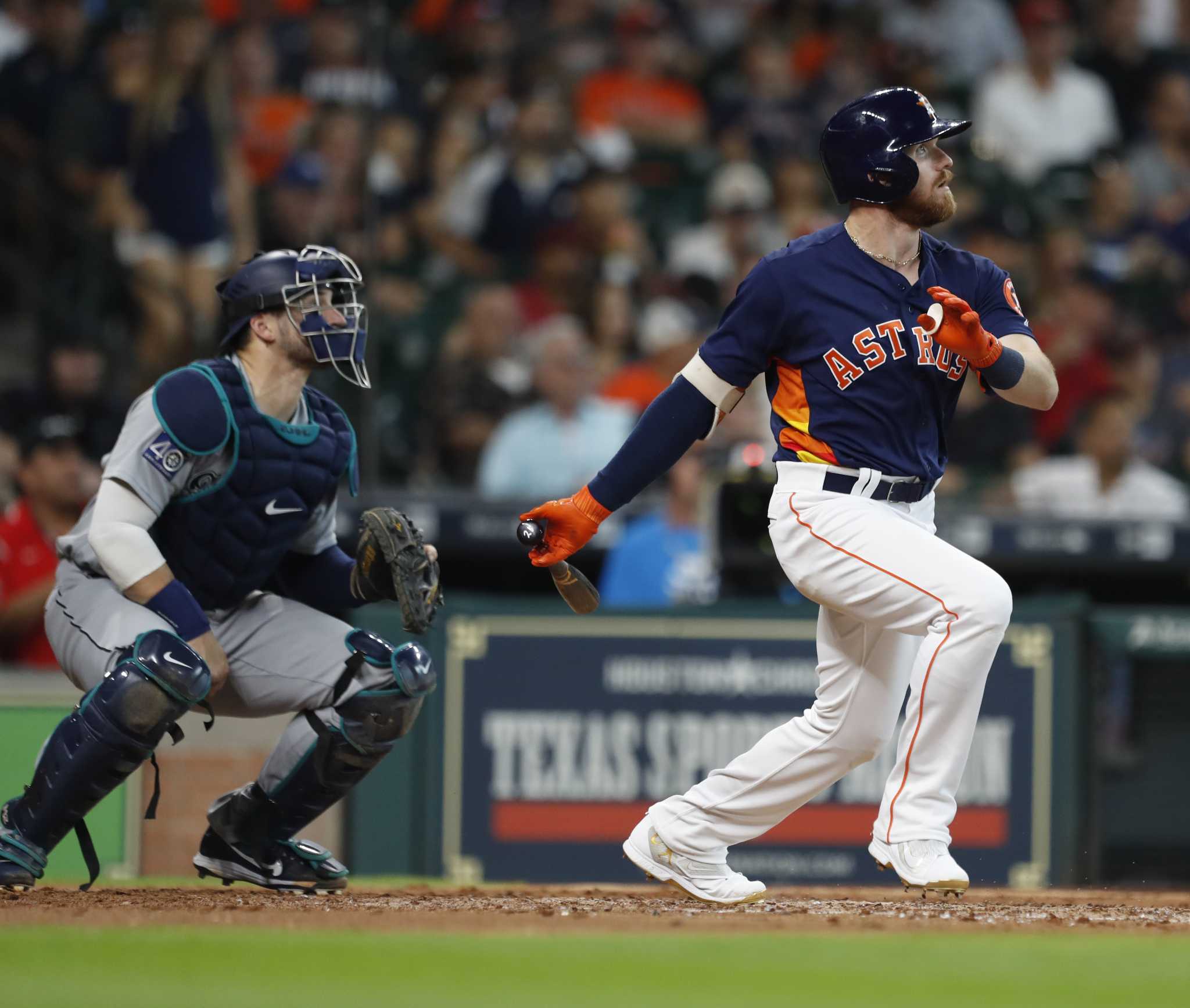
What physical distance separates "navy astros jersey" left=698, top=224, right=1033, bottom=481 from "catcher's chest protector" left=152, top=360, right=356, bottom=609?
1.07m

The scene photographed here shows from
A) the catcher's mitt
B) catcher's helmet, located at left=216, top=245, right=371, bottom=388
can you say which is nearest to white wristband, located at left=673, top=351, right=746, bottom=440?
the catcher's mitt

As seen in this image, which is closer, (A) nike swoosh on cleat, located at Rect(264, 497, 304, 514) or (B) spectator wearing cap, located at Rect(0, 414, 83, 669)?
(A) nike swoosh on cleat, located at Rect(264, 497, 304, 514)

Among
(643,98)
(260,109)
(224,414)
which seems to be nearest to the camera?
(224,414)

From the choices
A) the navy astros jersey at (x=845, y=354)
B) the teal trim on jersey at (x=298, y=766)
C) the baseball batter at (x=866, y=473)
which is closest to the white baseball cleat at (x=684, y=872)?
the baseball batter at (x=866, y=473)

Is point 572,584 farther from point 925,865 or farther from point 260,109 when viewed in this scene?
point 260,109

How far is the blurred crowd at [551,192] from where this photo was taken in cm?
824

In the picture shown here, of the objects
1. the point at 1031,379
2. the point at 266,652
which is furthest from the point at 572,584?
the point at 1031,379

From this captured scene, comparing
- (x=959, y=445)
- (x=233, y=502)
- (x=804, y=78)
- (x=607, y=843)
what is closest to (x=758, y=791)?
(x=233, y=502)

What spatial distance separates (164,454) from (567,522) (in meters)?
0.98

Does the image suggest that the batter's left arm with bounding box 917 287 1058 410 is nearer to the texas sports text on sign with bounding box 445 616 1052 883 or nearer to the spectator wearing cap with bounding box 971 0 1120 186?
the texas sports text on sign with bounding box 445 616 1052 883

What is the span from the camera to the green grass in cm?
309

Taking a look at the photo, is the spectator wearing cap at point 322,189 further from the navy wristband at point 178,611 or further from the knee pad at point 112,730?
the knee pad at point 112,730

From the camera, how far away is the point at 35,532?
7.00 m

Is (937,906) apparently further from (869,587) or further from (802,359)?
(802,359)
